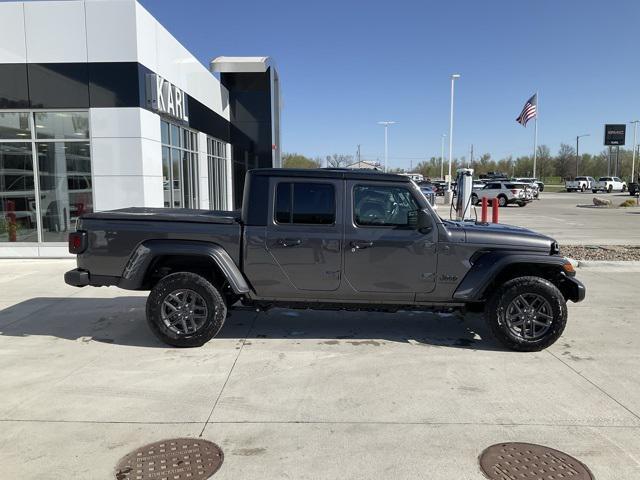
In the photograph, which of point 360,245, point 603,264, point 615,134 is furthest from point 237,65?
point 615,134

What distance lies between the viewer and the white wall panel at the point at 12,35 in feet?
34.2

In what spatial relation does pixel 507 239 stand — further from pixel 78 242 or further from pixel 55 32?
pixel 55 32

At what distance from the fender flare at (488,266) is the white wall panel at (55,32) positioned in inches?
366

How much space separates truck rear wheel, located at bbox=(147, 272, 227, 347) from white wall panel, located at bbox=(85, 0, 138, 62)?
23.3 feet

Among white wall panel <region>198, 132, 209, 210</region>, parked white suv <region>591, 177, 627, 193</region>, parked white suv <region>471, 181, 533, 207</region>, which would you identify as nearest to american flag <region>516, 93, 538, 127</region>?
parked white suv <region>471, 181, 533, 207</region>

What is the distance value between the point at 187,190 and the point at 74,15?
5.49 meters

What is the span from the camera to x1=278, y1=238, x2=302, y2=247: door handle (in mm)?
5266

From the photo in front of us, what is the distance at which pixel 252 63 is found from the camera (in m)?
19.5

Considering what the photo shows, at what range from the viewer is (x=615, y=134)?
81000 mm

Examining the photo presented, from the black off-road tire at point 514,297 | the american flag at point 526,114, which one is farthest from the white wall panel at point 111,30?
the american flag at point 526,114

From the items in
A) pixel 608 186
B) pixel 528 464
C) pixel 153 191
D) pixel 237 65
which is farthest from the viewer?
pixel 608 186

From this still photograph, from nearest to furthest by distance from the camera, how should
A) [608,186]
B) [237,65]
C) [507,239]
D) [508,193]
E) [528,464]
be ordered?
[528,464], [507,239], [237,65], [508,193], [608,186]

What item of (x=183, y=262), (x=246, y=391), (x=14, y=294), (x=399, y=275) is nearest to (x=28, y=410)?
(x=246, y=391)

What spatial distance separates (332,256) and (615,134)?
9053 cm
